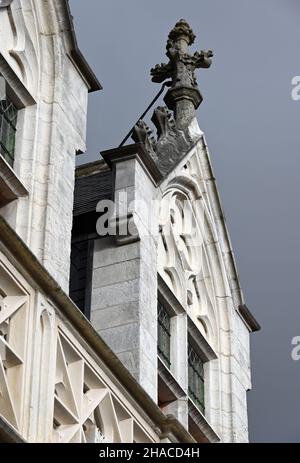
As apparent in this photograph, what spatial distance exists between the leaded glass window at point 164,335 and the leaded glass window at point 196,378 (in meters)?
0.92

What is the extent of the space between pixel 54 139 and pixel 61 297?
2.64 metres

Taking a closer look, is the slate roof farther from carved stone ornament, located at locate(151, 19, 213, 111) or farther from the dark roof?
carved stone ornament, located at locate(151, 19, 213, 111)

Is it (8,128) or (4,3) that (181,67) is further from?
(8,128)

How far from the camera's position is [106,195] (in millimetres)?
24844

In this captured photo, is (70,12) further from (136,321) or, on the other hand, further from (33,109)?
(136,321)

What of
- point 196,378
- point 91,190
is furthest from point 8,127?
point 196,378

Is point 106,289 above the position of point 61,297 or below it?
above

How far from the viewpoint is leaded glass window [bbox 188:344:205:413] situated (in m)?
25.7

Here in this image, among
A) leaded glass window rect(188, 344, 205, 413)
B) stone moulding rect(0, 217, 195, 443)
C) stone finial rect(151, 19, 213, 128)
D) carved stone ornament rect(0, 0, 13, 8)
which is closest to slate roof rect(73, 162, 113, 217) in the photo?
stone finial rect(151, 19, 213, 128)

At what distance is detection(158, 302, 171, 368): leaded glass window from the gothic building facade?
32 mm

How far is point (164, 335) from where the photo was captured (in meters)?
24.8

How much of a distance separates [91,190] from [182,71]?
3804mm
